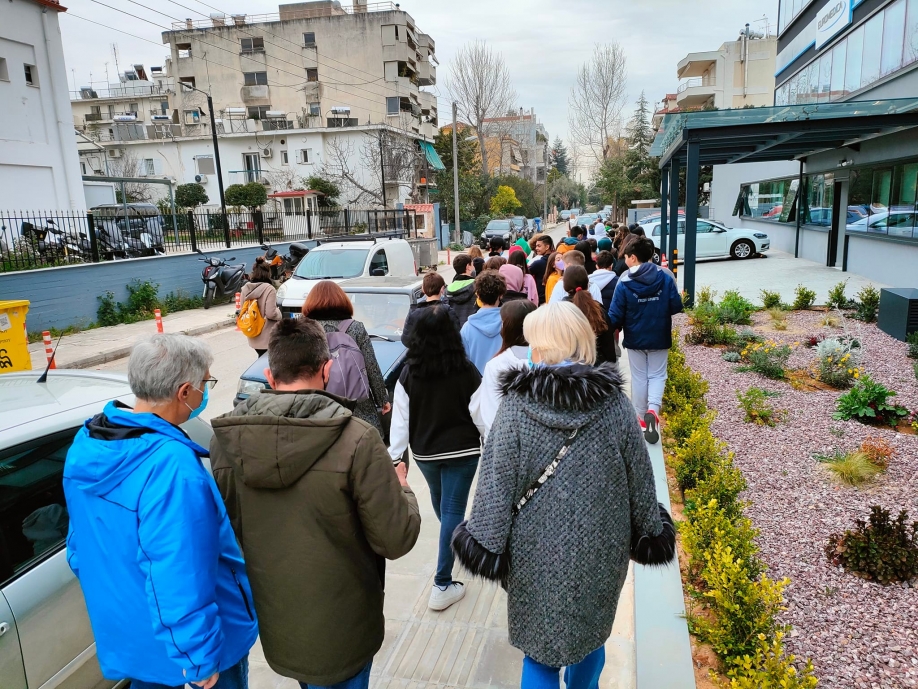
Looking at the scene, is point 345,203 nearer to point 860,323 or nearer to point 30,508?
point 860,323

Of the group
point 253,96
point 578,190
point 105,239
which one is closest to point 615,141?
point 253,96

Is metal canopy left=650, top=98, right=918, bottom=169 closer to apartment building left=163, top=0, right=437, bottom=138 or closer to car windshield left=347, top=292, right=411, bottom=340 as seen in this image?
Result: car windshield left=347, top=292, right=411, bottom=340

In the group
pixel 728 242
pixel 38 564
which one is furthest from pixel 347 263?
pixel 728 242

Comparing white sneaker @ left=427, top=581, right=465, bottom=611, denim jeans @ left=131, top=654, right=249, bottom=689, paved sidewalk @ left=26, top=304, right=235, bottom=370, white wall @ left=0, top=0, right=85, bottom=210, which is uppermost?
white wall @ left=0, top=0, right=85, bottom=210

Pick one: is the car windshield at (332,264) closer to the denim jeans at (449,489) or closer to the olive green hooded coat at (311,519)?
the denim jeans at (449,489)

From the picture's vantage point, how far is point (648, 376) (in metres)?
6.34

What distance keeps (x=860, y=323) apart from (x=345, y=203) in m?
41.6

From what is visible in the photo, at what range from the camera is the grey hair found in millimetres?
2125

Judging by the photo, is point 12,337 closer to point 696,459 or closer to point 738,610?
point 696,459

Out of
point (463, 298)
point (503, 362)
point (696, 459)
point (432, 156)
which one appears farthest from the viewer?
point (432, 156)

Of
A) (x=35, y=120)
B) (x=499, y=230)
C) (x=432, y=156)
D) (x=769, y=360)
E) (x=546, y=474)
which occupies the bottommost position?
(x=769, y=360)

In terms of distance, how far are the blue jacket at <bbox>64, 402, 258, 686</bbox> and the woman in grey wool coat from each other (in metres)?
0.82

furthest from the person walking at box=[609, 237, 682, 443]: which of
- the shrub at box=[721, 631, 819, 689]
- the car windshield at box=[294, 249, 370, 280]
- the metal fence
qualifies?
the metal fence

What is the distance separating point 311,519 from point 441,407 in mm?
1654
